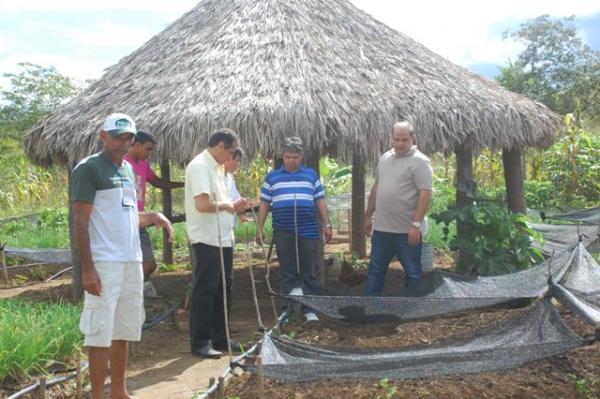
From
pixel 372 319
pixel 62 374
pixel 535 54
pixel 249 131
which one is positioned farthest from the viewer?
pixel 535 54

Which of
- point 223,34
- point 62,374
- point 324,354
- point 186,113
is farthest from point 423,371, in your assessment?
point 223,34

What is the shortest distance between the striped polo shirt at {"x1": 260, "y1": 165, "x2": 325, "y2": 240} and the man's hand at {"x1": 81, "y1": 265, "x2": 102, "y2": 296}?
2.11 m

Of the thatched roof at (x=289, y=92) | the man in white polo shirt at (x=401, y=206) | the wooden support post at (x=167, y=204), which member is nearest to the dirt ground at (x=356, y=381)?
the man in white polo shirt at (x=401, y=206)

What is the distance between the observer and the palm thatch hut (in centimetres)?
569

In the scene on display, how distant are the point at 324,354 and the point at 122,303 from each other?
3.24ft

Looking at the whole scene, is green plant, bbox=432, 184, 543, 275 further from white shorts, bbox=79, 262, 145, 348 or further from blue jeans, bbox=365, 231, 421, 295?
white shorts, bbox=79, 262, 145, 348

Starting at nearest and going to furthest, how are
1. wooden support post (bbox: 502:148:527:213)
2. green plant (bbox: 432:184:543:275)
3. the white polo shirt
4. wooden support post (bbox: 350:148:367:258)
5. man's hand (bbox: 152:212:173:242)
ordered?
man's hand (bbox: 152:212:173:242), the white polo shirt, green plant (bbox: 432:184:543:275), wooden support post (bbox: 502:148:527:213), wooden support post (bbox: 350:148:367:258)

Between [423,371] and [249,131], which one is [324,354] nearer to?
[423,371]

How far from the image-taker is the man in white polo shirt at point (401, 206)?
4641 mm

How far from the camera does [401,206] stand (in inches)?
187

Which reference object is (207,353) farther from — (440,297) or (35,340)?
(440,297)

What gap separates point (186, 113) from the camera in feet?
18.9

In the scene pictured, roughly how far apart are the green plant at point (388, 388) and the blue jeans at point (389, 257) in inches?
51.7

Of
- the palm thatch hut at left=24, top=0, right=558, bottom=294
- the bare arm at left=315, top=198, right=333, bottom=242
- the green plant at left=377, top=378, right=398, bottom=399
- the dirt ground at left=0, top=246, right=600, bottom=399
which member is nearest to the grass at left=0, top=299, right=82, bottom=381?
the dirt ground at left=0, top=246, right=600, bottom=399
